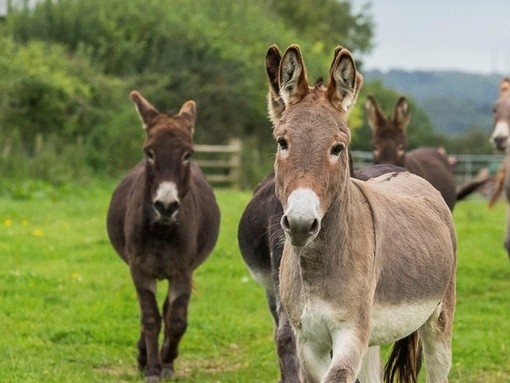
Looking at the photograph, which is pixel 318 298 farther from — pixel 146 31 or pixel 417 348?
pixel 146 31

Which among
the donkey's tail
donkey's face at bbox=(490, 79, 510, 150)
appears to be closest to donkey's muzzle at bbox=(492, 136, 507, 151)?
donkey's face at bbox=(490, 79, 510, 150)

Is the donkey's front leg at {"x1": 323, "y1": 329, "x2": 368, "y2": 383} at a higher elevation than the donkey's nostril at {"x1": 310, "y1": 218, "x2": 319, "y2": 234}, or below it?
below

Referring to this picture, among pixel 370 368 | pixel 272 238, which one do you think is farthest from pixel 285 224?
pixel 272 238

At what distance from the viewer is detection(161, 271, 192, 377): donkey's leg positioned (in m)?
8.75

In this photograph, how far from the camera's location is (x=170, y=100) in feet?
106

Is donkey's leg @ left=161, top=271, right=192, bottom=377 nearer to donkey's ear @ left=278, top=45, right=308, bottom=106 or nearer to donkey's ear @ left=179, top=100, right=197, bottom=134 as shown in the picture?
donkey's ear @ left=179, top=100, right=197, bottom=134

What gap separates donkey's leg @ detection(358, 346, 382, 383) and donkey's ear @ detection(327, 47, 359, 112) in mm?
1630

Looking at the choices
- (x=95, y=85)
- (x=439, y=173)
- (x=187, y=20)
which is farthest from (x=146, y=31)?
(x=439, y=173)

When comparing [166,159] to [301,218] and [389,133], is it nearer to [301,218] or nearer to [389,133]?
[301,218]

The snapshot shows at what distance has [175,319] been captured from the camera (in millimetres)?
8750

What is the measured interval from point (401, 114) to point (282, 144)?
335 inches

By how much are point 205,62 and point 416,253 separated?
27.8 m

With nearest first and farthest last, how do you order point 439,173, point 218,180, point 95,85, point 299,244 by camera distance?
point 299,244, point 439,173, point 95,85, point 218,180

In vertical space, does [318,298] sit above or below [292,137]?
below
